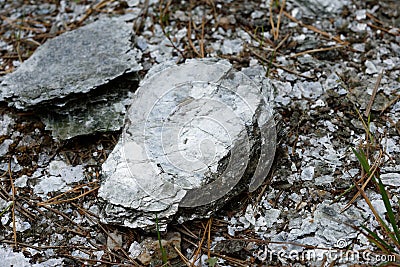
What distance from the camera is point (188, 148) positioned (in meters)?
2.29

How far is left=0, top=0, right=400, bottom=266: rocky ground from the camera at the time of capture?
2.14 m

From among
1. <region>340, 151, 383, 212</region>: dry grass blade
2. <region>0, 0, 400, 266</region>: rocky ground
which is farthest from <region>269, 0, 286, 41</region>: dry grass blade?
<region>340, 151, 383, 212</region>: dry grass blade

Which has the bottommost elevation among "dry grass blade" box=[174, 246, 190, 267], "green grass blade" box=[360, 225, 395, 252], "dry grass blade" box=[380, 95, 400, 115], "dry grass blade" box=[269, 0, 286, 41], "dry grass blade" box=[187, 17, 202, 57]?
"dry grass blade" box=[174, 246, 190, 267]

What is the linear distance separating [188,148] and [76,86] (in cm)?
78

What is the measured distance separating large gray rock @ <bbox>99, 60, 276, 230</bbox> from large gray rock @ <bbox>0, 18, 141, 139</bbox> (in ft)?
A: 0.67

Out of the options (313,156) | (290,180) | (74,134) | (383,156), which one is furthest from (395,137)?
(74,134)

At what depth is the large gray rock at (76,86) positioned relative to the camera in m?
2.57

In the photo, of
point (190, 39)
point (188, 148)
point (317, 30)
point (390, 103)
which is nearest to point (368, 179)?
point (390, 103)

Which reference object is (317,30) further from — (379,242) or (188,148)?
(379,242)

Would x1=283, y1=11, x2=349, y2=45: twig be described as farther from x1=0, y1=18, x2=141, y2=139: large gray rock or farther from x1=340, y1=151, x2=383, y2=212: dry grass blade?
x1=0, y1=18, x2=141, y2=139: large gray rock

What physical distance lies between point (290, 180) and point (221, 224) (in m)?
0.43

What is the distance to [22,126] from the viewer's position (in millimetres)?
2680

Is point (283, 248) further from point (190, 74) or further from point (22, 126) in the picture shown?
point (22, 126)

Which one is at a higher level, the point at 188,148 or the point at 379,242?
the point at 188,148
